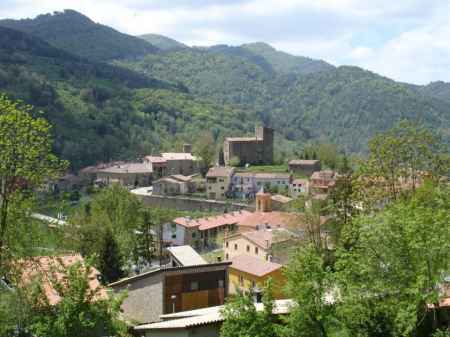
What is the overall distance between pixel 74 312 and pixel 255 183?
70247 millimetres

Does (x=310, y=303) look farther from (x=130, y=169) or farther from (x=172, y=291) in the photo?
(x=130, y=169)

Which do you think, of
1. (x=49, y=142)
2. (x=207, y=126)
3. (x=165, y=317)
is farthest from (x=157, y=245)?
(x=207, y=126)

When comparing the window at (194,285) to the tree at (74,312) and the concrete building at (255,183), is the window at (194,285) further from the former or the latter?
the concrete building at (255,183)

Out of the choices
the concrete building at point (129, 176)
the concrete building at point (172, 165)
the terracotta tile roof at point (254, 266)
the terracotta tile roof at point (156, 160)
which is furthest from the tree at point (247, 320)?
the terracotta tile roof at point (156, 160)

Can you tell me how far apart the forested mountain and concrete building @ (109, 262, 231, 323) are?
312 ft

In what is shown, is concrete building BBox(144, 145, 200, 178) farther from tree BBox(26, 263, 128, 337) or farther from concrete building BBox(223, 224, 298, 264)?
tree BBox(26, 263, 128, 337)

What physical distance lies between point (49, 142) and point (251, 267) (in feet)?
59.9

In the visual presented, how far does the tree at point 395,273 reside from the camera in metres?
14.5

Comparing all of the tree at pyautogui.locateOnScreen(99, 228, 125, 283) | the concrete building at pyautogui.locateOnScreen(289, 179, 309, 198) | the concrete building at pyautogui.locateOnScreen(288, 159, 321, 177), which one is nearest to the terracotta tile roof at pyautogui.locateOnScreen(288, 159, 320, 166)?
the concrete building at pyautogui.locateOnScreen(288, 159, 321, 177)

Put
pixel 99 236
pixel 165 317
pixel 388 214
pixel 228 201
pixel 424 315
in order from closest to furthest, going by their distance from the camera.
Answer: pixel 424 315 < pixel 388 214 < pixel 165 317 < pixel 99 236 < pixel 228 201

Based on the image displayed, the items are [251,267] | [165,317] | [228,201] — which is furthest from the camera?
[228,201]

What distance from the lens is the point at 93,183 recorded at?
99375mm

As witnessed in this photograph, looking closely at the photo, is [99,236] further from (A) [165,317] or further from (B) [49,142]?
(B) [49,142]

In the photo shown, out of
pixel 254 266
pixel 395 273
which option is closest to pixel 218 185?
pixel 254 266
